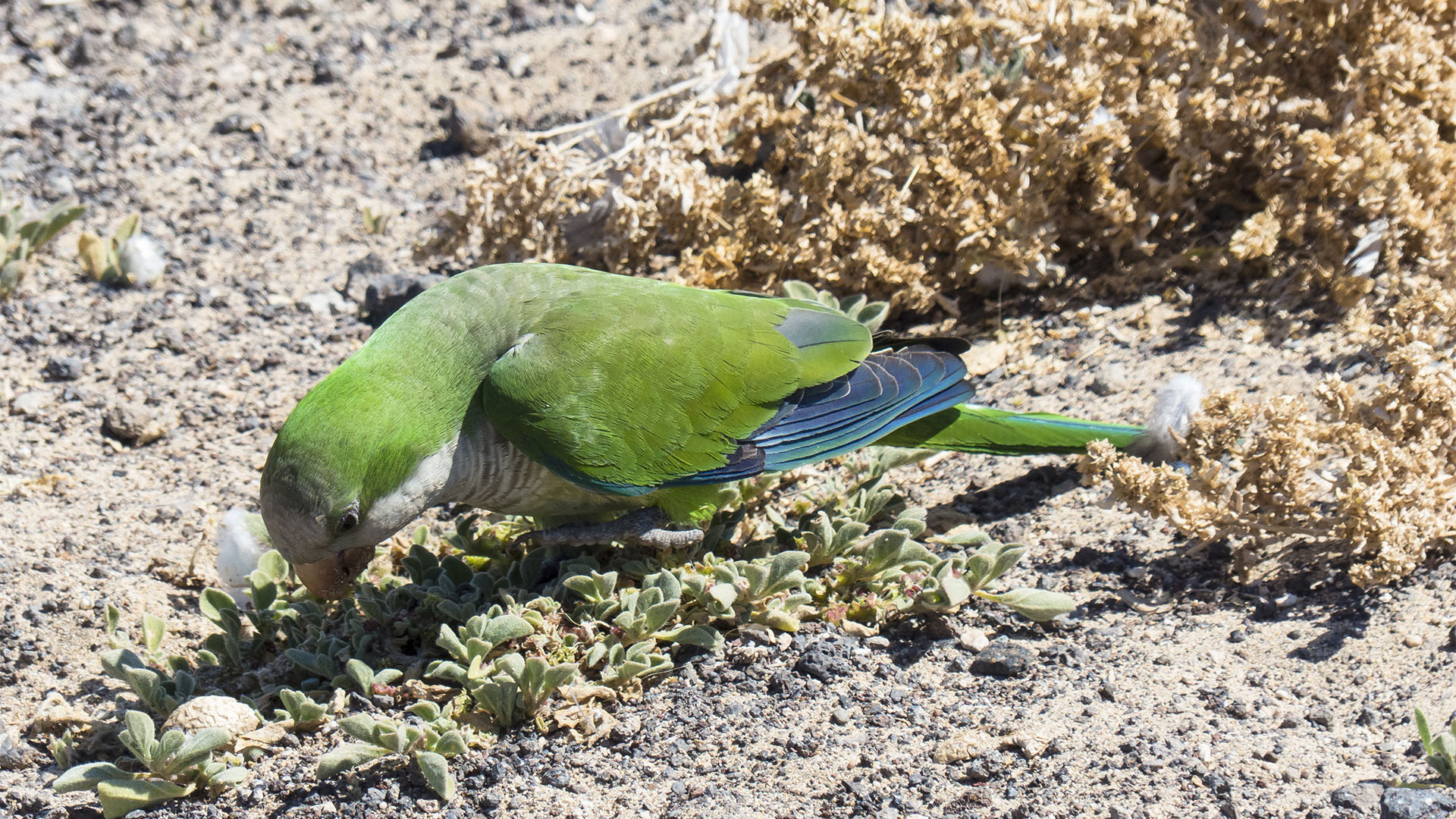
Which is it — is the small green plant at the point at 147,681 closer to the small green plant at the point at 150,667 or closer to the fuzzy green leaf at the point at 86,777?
the small green plant at the point at 150,667

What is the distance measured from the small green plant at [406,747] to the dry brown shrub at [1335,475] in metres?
2.11

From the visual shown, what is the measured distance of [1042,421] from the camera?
4.11 meters

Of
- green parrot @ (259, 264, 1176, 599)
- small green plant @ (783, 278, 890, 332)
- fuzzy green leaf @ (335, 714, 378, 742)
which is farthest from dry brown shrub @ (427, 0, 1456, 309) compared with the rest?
fuzzy green leaf @ (335, 714, 378, 742)

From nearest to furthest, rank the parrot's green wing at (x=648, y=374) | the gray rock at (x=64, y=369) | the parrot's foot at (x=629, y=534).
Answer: the parrot's green wing at (x=648, y=374) → the parrot's foot at (x=629, y=534) → the gray rock at (x=64, y=369)

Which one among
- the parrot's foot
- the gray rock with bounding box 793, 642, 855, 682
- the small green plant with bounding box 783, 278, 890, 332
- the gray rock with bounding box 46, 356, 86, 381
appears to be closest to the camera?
the gray rock with bounding box 793, 642, 855, 682

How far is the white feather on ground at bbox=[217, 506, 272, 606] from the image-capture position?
425cm

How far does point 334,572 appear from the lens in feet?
12.0

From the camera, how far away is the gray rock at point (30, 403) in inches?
201

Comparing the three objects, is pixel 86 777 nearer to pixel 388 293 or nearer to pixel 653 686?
pixel 653 686

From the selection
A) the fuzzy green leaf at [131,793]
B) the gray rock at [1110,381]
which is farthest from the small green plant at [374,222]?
the gray rock at [1110,381]

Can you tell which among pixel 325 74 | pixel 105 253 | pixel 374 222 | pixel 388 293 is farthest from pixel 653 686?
pixel 325 74

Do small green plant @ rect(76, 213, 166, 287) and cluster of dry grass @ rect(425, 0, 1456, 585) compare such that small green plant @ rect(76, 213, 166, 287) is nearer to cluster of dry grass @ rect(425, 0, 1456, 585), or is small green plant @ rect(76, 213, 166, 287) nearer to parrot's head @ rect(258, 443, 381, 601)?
cluster of dry grass @ rect(425, 0, 1456, 585)

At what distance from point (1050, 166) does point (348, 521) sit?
3.18 meters

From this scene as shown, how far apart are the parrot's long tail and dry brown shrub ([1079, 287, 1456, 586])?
0.17 metres
